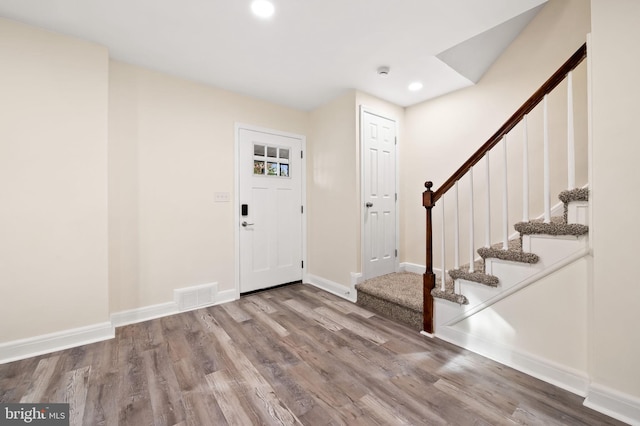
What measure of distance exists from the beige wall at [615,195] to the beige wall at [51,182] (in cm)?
362

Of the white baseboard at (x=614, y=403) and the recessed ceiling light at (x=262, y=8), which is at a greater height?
the recessed ceiling light at (x=262, y=8)

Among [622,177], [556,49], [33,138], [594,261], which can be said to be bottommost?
[594,261]

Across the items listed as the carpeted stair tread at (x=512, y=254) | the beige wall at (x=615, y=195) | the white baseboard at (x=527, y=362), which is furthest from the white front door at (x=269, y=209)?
the beige wall at (x=615, y=195)

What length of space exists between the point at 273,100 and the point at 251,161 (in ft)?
2.96

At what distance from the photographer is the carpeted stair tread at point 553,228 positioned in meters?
1.58

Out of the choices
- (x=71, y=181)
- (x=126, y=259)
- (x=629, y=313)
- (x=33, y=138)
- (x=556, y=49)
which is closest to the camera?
(x=629, y=313)

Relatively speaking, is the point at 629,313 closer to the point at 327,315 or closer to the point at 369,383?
the point at 369,383

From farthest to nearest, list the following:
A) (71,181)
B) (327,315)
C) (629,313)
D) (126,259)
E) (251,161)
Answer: (251,161) < (327,315) < (126,259) < (71,181) < (629,313)

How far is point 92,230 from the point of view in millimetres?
2271

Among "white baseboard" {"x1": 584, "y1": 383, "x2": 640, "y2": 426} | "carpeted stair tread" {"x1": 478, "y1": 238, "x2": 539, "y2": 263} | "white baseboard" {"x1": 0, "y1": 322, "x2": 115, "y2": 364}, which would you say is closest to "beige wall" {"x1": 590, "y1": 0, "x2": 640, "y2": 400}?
"white baseboard" {"x1": 584, "y1": 383, "x2": 640, "y2": 426}

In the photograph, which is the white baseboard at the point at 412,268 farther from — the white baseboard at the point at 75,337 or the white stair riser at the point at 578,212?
the white baseboard at the point at 75,337

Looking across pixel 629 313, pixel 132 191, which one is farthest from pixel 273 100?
pixel 629 313

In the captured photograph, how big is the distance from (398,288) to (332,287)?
36.2 inches

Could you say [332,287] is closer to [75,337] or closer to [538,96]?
[75,337]
